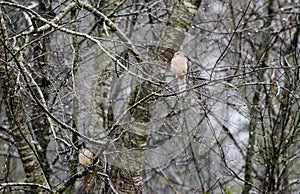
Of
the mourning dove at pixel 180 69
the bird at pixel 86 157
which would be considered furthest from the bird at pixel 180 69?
the bird at pixel 86 157

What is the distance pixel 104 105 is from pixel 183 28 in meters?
1.03

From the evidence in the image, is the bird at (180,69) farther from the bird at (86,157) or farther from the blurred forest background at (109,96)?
the bird at (86,157)

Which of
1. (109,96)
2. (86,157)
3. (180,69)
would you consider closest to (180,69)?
(180,69)

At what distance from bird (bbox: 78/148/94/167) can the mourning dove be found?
741mm

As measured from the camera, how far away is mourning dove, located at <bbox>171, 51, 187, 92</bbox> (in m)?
3.00

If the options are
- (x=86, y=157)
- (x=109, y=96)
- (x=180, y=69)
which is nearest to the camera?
(x=180, y=69)

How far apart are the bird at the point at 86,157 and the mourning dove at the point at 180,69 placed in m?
0.74

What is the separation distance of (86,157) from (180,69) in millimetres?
793

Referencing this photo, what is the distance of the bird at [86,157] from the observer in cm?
333

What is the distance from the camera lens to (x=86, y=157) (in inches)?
132

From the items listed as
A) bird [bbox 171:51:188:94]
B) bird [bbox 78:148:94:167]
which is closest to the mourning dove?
bird [bbox 171:51:188:94]

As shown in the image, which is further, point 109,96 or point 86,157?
point 109,96

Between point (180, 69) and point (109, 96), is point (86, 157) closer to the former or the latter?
point (180, 69)

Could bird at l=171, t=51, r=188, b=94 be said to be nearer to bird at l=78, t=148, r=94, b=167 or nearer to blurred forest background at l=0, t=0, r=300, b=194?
blurred forest background at l=0, t=0, r=300, b=194
